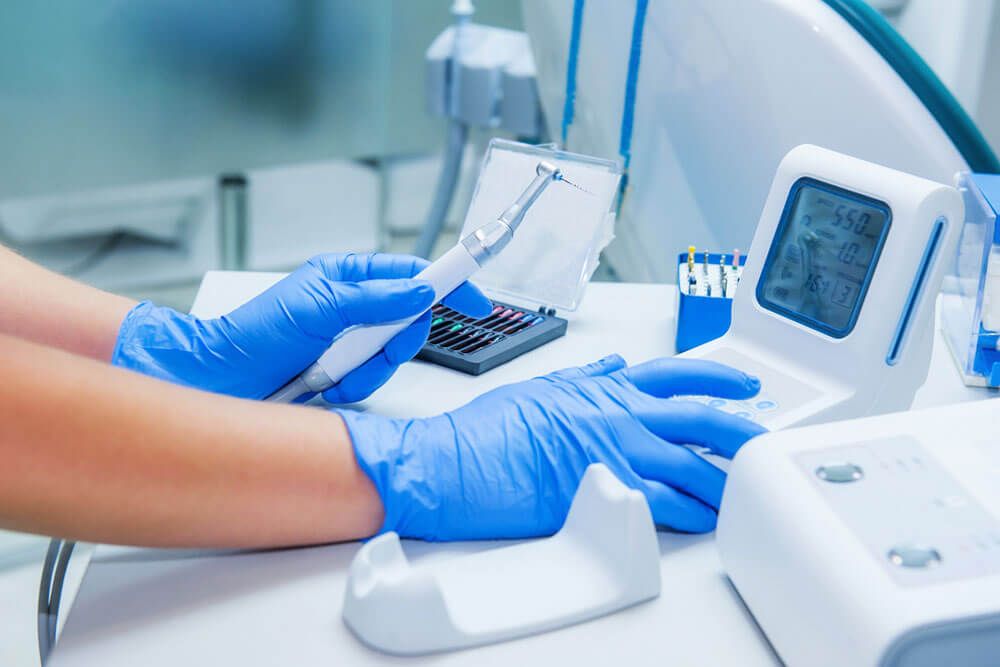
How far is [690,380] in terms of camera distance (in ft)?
2.32

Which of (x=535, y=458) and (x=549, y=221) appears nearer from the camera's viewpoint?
(x=535, y=458)

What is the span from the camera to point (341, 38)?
250 cm

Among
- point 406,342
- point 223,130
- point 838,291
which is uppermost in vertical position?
point 838,291

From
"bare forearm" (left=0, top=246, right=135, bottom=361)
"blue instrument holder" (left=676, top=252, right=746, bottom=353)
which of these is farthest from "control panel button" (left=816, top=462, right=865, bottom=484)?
"bare forearm" (left=0, top=246, right=135, bottom=361)

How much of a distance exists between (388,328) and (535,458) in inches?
8.8

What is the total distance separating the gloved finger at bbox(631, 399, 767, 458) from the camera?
66 cm

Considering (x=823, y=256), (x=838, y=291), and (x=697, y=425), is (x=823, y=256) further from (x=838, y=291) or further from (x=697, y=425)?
(x=697, y=425)

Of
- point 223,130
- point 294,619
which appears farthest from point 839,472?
point 223,130

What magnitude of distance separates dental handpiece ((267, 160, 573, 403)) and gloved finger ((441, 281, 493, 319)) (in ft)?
0.22

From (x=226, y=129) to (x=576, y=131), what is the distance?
4.14 ft

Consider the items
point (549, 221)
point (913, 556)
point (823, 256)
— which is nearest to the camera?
point (913, 556)

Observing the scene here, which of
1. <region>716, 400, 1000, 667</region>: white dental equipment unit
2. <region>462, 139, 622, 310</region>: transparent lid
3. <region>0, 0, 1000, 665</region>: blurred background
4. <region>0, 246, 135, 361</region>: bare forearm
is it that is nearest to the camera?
<region>716, 400, 1000, 667</region>: white dental equipment unit

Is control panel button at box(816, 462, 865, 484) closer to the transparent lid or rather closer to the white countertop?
the white countertop

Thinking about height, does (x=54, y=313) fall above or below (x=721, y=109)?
below
